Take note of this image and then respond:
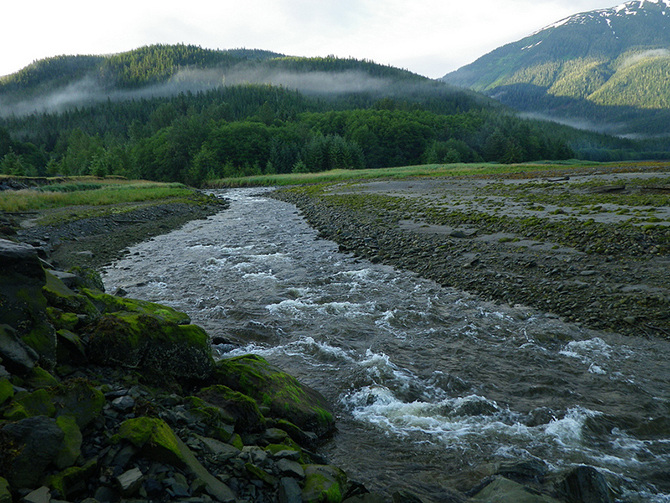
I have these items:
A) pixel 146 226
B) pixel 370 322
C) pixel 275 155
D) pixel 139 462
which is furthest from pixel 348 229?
pixel 275 155

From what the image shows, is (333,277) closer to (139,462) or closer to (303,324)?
(303,324)

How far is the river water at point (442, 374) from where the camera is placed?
6293 millimetres

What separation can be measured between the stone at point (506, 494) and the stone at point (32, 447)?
5406mm

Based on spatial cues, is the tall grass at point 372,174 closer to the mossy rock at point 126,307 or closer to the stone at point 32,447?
the mossy rock at point 126,307

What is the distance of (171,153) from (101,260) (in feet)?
346

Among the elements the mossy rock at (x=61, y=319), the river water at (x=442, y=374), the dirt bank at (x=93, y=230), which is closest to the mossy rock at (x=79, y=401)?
the mossy rock at (x=61, y=319)

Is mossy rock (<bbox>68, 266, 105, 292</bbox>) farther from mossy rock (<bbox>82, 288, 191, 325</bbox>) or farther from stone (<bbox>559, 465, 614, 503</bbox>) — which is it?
stone (<bbox>559, 465, 614, 503</bbox>)

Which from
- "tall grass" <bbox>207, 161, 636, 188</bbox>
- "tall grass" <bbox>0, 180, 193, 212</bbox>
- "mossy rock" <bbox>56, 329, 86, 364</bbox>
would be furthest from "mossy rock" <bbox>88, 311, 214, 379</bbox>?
"tall grass" <bbox>207, 161, 636, 188</bbox>

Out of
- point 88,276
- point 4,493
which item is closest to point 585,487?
point 4,493

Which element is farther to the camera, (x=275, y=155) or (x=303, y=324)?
(x=275, y=155)

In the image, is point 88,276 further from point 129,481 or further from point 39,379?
point 129,481

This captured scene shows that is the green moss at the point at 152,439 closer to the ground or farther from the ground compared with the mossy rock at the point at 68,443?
closer to the ground

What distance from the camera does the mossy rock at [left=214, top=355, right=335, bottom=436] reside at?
6941mm

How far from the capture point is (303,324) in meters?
12.0
